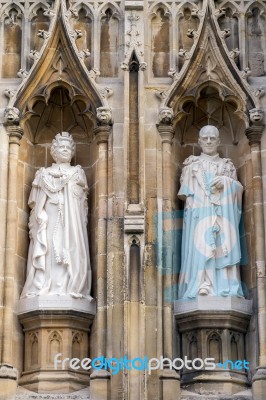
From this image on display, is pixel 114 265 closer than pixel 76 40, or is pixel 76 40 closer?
pixel 114 265

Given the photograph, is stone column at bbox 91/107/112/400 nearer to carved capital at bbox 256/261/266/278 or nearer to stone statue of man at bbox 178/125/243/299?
stone statue of man at bbox 178/125/243/299

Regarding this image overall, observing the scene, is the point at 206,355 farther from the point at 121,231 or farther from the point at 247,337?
the point at 121,231

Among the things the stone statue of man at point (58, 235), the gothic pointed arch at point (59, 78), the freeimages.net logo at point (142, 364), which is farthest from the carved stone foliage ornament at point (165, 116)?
the freeimages.net logo at point (142, 364)

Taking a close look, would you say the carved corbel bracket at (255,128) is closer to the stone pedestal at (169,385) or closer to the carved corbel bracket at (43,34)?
the carved corbel bracket at (43,34)

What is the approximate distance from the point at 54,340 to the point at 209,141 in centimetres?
338

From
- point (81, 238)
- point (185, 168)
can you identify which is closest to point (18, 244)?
point (81, 238)

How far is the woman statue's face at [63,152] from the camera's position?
2016 centimetres

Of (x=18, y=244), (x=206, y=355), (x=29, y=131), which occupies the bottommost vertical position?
(x=206, y=355)

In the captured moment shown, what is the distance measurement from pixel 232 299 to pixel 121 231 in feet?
5.48

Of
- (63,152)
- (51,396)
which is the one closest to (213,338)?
(51,396)

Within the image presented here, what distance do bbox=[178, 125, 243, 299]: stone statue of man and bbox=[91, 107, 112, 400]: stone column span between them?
1008mm

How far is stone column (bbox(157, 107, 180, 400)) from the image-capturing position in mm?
18734

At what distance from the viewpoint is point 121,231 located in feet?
63.6

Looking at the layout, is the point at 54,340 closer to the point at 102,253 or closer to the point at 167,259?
the point at 102,253
